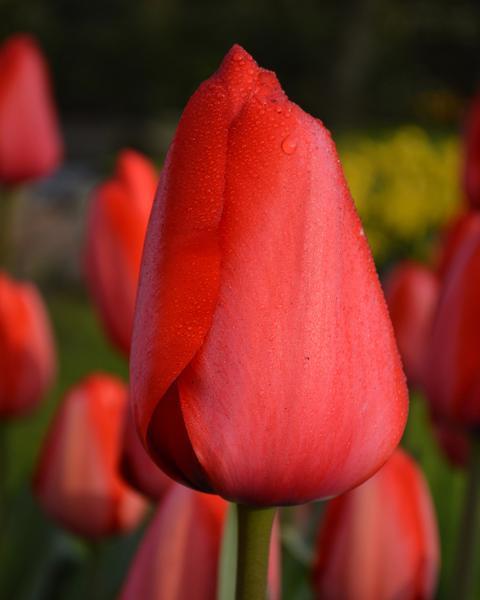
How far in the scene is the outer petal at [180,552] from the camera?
29.0 inches

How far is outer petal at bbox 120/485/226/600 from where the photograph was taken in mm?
738

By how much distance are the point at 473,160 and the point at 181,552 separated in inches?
34.6

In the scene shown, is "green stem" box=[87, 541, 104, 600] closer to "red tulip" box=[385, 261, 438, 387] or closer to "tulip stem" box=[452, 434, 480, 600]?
"tulip stem" box=[452, 434, 480, 600]

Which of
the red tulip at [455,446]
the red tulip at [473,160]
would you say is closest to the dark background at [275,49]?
the red tulip at [473,160]

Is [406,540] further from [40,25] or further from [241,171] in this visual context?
[40,25]

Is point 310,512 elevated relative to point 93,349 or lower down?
elevated

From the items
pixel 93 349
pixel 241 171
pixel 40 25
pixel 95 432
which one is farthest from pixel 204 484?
pixel 40 25

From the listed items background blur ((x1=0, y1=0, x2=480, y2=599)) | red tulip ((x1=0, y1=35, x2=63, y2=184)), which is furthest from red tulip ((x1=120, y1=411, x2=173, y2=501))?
background blur ((x1=0, y1=0, x2=480, y2=599))

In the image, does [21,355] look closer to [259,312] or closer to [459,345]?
[459,345]

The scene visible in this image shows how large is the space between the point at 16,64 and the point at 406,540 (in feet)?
3.71

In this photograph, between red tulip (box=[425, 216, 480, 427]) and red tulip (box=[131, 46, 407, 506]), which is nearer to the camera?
red tulip (box=[131, 46, 407, 506])

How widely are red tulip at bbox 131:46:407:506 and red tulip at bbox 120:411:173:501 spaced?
0.35m

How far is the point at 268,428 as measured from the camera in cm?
60

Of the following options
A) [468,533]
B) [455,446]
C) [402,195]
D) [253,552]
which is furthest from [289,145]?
[402,195]
